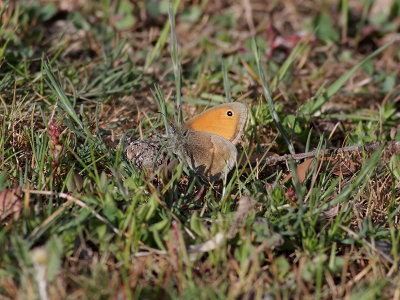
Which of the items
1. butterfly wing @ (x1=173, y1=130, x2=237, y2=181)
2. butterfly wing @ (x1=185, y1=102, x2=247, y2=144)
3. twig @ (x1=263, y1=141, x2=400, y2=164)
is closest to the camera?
butterfly wing @ (x1=173, y1=130, x2=237, y2=181)

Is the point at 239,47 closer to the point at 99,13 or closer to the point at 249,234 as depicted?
the point at 99,13

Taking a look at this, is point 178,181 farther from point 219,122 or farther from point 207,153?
point 219,122

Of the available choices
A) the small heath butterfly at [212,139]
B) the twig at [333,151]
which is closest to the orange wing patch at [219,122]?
the small heath butterfly at [212,139]

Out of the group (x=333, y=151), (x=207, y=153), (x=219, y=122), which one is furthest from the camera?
(x=333, y=151)

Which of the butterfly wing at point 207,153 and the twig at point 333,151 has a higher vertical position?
the butterfly wing at point 207,153

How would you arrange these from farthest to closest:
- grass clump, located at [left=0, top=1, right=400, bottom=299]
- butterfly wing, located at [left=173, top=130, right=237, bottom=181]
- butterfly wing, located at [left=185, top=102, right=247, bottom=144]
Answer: butterfly wing, located at [left=185, top=102, right=247, bottom=144] < butterfly wing, located at [left=173, top=130, right=237, bottom=181] < grass clump, located at [left=0, top=1, right=400, bottom=299]

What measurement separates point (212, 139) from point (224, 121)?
0.52ft

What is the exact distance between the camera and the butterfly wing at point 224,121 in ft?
10.3

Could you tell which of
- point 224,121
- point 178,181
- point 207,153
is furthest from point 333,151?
point 178,181

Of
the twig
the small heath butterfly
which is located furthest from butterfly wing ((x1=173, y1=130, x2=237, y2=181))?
the twig

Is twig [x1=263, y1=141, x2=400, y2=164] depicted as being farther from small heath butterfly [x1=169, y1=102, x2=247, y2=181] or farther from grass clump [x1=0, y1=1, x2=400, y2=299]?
small heath butterfly [x1=169, y1=102, x2=247, y2=181]

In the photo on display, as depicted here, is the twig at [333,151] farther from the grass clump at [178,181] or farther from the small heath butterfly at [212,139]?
the small heath butterfly at [212,139]

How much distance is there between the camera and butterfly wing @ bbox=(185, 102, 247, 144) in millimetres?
3127

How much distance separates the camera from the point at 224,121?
3.17m
